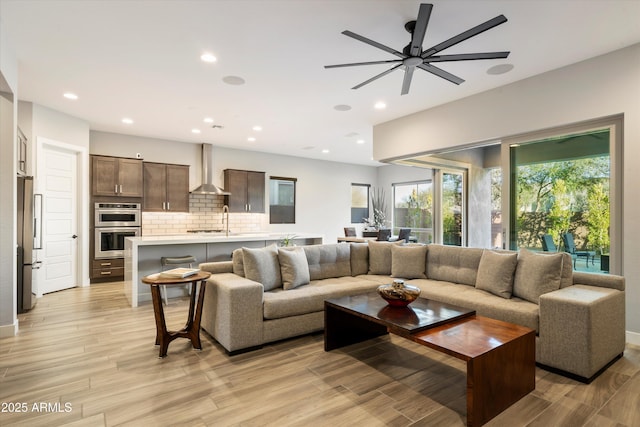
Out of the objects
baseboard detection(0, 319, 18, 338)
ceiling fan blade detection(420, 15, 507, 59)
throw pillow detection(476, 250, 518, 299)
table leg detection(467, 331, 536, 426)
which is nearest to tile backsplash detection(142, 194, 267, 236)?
baseboard detection(0, 319, 18, 338)

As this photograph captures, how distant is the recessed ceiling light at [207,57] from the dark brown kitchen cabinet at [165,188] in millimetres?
4167

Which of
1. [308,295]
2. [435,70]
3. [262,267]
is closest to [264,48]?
[435,70]

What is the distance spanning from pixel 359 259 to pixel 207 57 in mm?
3080

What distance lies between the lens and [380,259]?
4547 millimetres

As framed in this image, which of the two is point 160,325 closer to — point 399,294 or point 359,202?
point 399,294

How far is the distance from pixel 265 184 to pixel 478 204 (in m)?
5.12

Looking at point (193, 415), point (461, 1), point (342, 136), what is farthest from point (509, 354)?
point (342, 136)

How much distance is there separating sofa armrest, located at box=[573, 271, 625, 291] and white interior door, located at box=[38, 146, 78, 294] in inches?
284

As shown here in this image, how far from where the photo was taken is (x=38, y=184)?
5203 millimetres

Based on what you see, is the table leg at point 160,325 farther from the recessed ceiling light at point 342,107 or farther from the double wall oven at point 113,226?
the double wall oven at point 113,226

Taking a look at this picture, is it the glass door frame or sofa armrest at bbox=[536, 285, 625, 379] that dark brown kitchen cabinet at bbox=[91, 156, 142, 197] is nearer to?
sofa armrest at bbox=[536, 285, 625, 379]

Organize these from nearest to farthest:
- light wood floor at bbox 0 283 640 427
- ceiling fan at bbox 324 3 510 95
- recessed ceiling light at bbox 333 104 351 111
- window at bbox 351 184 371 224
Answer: light wood floor at bbox 0 283 640 427 < ceiling fan at bbox 324 3 510 95 < recessed ceiling light at bbox 333 104 351 111 < window at bbox 351 184 371 224

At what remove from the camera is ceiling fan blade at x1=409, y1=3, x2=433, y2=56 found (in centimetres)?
222

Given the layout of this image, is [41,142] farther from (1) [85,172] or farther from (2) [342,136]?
(2) [342,136]
